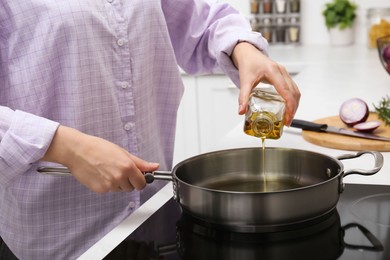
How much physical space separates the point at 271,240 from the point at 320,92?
1012 mm

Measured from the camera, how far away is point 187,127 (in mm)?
2527

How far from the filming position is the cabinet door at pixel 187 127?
2.48 meters

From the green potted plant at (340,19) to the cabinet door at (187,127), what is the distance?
2.34 ft

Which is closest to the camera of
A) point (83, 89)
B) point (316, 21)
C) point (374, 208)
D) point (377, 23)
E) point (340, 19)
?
point (374, 208)

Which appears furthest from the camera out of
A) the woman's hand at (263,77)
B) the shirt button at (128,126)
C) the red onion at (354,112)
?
the red onion at (354,112)

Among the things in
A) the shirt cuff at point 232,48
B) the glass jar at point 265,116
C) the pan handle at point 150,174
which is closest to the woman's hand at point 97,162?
the pan handle at point 150,174

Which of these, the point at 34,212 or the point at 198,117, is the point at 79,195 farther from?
the point at 198,117

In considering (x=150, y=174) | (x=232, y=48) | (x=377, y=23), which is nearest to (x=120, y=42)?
(x=232, y=48)

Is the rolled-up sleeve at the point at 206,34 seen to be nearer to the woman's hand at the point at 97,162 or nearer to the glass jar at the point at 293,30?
the woman's hand at the point at 97,162

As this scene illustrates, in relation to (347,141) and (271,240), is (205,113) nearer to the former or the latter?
(347,141)

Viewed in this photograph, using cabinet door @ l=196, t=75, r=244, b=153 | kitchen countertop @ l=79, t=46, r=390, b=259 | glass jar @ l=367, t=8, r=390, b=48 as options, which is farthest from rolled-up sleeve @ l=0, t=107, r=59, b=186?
glass jar @ l=367, t=8, r=390, b=48

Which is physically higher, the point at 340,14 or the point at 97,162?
the point at 97,162

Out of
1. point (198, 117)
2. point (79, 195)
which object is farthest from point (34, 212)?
point (198, 117)

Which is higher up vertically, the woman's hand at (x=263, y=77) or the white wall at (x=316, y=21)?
the woman's hand at (x=263, y=77)
